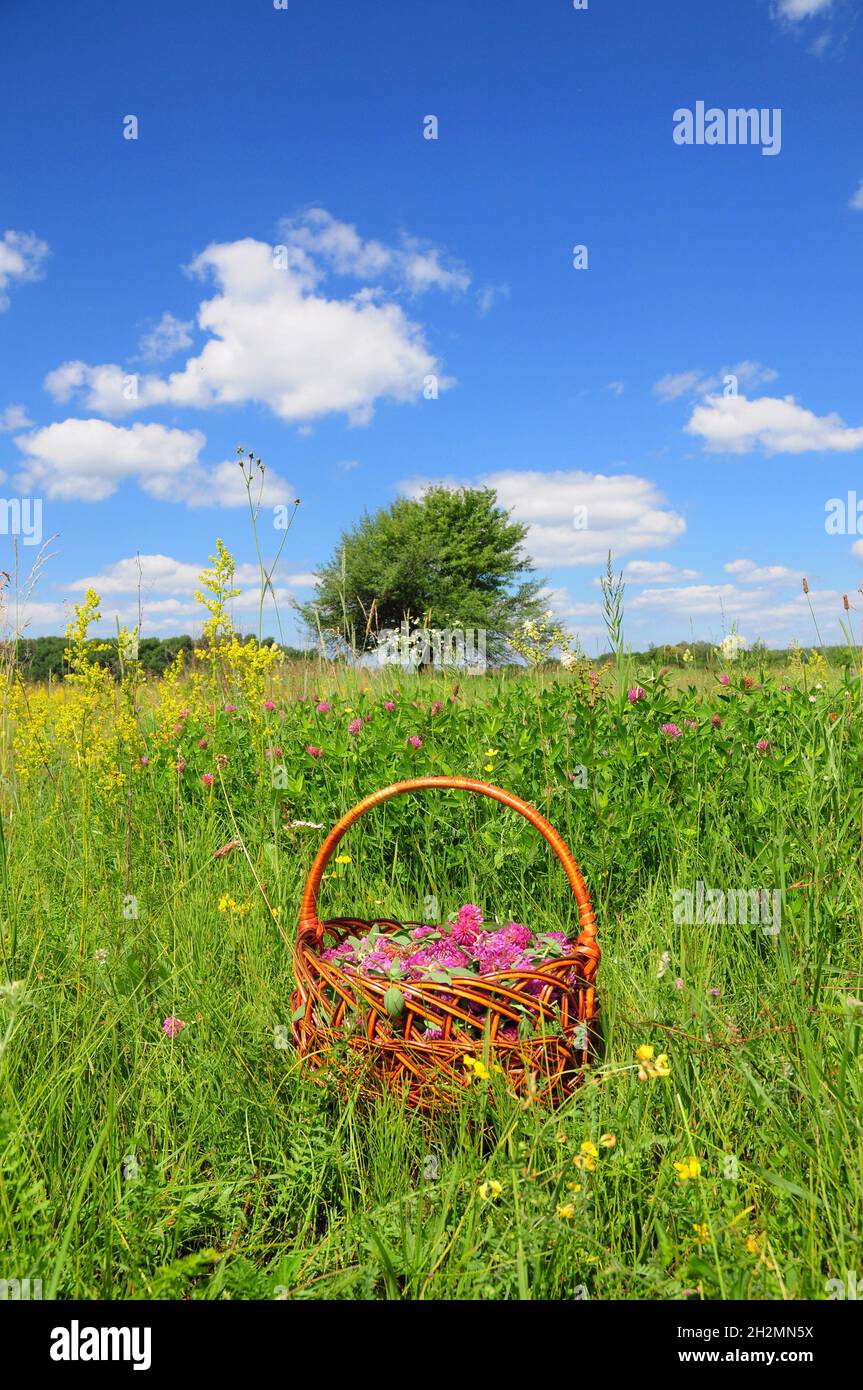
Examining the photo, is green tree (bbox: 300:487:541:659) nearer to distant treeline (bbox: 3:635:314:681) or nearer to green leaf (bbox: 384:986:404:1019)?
distant treeline (bbox: 3:635:314:681)

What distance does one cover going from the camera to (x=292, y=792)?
3533mm

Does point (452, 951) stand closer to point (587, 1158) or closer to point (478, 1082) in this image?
point (478, 1082)

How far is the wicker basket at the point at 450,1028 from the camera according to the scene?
176 cm

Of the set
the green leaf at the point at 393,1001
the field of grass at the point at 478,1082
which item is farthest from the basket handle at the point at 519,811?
the green leaf at the point at 393,1001

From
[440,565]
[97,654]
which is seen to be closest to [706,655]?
[97,654]

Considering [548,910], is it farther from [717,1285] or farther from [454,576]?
[454,576]

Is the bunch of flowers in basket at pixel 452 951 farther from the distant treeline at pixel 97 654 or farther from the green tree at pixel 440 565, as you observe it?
the green tree at pixel 440 565

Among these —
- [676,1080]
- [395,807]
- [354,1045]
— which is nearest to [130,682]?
[395,807]

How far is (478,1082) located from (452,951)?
432 mm

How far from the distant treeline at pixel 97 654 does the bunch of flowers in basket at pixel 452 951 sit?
3.49ft

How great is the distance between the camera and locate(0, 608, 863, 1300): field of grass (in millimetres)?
1481

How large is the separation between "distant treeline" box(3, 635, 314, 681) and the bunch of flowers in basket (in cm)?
106

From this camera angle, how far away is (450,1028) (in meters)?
1.78
